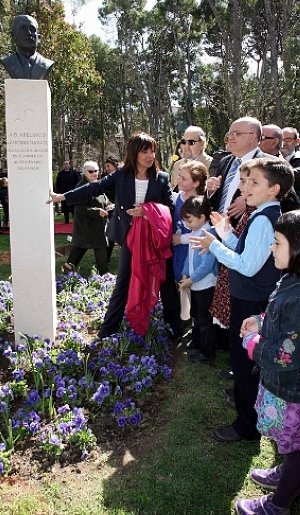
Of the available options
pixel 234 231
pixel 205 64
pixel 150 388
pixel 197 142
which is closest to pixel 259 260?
pixel 234 231

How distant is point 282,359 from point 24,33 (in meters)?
3.37

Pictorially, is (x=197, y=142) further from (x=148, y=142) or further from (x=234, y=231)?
(x=234, y=231)

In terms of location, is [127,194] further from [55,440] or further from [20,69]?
[55,440]

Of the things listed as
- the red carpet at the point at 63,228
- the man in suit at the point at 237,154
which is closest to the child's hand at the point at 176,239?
the man in suit at the point at 237,154

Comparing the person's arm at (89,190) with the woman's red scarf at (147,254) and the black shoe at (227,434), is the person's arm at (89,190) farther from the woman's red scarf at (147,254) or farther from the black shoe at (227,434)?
the black shoe at (227,434)

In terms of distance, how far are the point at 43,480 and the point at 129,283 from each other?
180 centimetres

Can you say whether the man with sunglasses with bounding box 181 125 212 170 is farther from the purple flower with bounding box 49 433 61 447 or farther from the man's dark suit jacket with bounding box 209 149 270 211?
the purple flower with bounding box 49 433 61 447

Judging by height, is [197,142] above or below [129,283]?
above

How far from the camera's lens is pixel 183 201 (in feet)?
13.8

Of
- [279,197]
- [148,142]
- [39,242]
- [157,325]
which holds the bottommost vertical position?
[157,325]

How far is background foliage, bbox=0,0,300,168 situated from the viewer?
14.9m

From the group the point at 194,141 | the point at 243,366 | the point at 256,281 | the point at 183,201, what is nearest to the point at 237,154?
the point at 183,201

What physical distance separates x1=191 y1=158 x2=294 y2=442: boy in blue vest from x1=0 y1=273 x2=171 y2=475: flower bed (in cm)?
73

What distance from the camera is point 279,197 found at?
2668 millimetres
